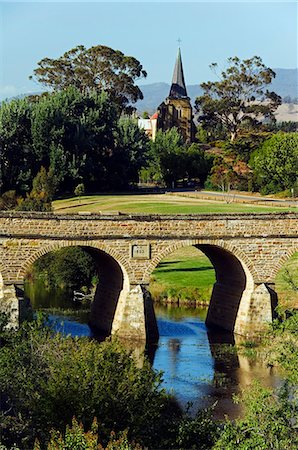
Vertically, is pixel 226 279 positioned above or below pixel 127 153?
below

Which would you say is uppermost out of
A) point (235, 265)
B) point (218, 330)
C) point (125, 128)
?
point (125, 128)

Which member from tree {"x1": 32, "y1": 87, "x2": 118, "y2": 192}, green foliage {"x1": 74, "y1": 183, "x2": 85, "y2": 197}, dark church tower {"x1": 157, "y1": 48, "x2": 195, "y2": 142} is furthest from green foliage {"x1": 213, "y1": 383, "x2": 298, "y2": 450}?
dark church tower {"x1": 157, "y1": 48, "x2": 195, "y2": 142}

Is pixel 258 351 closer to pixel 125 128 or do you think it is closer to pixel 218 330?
pixel 218 330

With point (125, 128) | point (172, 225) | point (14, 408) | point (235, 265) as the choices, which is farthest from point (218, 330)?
point (125, 128)

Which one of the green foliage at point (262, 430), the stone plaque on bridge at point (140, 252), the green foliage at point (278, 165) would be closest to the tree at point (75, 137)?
the green foliage at point (278, 165)

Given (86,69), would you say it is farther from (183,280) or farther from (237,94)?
(183,280)

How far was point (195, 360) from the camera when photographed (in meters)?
37.5

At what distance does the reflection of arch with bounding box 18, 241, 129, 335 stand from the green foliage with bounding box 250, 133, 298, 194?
45035 millimetres

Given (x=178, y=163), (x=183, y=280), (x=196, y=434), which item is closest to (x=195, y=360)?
(x=183, y=280)

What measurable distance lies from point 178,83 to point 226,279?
315 feet

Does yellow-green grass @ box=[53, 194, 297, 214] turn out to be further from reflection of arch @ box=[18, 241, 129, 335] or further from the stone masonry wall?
the stone masonry wall

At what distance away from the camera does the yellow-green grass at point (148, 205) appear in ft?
227

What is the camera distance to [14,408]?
78.2 feet

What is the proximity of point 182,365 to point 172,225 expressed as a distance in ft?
22.8
